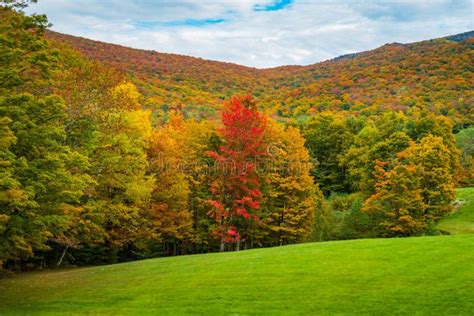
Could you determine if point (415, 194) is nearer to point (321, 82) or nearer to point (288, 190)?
point (288, 190)

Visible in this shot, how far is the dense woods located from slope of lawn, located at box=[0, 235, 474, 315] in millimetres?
3270

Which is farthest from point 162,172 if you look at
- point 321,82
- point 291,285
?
point 321,82

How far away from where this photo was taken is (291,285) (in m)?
18.6

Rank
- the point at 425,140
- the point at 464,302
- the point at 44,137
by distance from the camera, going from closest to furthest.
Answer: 1. the point at 464,302
2. the point at 44,137
3. the point at 425,140

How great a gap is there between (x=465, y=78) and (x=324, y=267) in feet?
392

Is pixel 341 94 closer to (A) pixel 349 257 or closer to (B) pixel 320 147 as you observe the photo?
(B) pixel 320 147

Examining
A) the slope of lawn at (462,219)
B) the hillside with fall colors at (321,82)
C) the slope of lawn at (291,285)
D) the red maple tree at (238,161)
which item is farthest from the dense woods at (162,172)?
the hillside with fall colors at (321,82)

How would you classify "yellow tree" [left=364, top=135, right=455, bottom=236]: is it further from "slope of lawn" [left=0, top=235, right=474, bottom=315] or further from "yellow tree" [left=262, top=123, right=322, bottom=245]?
"slope of lawn" [left=0, top=235, right=474, bottom=315]

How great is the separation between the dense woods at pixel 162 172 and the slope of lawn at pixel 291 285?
3270 mm

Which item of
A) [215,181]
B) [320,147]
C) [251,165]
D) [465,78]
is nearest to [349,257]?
[251,165]

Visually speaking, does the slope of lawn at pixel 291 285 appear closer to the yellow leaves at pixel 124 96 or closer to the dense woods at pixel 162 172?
the dense woods at pixel 162 172

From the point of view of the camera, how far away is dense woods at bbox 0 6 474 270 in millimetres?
20062

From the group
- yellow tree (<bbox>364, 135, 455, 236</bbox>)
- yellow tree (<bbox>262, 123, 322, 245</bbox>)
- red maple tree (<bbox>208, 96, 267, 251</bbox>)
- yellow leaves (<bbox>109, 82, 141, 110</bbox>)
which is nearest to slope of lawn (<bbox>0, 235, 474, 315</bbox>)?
red maple tree (<bbox>208, 96, 267, 251</bbox>)

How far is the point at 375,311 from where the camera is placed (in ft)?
49.3
